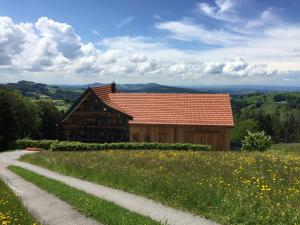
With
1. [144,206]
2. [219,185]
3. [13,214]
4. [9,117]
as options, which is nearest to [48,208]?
[13,214]

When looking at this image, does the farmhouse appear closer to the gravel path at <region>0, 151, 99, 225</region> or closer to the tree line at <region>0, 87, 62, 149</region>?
the tree line at <region>0, 87, 62, 149</region>

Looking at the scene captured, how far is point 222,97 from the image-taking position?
5272 cm

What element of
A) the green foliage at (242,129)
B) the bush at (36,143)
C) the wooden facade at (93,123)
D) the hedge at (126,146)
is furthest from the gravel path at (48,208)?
the green foliage at (242,129)

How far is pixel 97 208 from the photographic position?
13.4m

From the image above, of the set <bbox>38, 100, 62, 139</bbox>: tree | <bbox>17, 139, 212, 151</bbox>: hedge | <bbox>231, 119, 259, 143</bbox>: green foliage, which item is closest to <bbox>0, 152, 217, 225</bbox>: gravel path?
<bbox>17, 139, 212, 151</bbox>: hedge

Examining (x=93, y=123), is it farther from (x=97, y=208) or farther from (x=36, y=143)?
(x=97, y=208)

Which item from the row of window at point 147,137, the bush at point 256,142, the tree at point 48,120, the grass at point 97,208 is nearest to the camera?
the grass at point 97,208

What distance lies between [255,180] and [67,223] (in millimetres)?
6919

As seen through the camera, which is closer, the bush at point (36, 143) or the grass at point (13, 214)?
the grass at point (13, 214)

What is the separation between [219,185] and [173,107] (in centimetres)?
3836

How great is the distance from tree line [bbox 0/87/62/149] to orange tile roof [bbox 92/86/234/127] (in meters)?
15.8

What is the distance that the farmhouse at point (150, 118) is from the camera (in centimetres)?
4847

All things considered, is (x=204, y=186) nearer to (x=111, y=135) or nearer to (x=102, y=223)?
(x=102, y=223)

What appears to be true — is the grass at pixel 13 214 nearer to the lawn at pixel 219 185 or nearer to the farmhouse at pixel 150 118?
the lawn at pixel 219 185
